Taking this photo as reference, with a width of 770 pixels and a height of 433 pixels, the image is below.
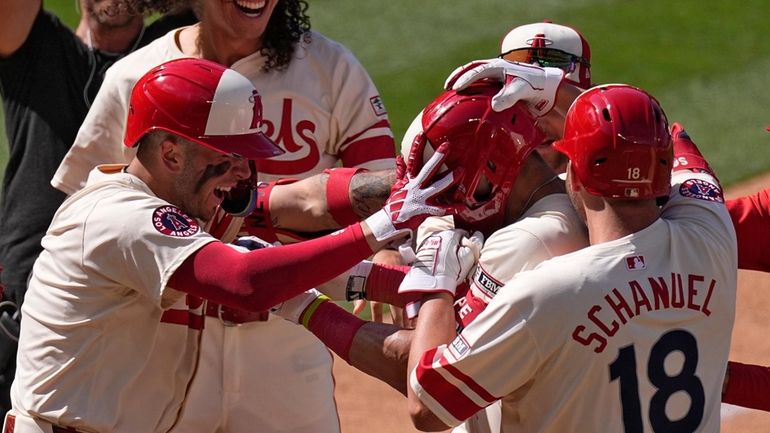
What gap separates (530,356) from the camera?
3787 millimetres

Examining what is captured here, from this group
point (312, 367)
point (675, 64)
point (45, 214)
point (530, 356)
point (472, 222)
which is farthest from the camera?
point (675, 64)

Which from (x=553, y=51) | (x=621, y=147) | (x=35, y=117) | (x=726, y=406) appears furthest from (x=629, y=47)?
(x=621, y=147)

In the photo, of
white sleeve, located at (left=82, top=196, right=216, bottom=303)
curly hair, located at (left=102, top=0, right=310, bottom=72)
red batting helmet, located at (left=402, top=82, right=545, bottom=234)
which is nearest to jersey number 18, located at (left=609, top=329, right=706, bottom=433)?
red batting helmet, located at (left=402, top=82, right=545, bottom=234)

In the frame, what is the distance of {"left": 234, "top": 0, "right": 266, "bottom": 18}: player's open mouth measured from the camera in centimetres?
544

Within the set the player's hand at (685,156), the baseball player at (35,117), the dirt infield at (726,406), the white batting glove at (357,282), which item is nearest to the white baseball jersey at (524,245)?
the player's hand at (685,156)

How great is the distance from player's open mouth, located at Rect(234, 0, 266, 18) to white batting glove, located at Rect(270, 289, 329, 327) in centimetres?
142

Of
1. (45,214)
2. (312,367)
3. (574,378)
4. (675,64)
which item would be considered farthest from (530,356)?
(675,64)

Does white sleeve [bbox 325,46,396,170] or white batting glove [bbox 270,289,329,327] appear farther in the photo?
white sleeve [bbox 325,46,396,170]

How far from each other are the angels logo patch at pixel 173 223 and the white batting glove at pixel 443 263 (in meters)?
0.68

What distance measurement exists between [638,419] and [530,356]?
37 centimetres

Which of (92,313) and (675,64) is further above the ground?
(92,313)

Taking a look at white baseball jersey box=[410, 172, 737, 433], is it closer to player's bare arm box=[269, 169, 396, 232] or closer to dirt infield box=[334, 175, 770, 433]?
player's bare arm box=[269, 169, 396, 232]

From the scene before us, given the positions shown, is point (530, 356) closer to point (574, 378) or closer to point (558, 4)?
point (574, 378)

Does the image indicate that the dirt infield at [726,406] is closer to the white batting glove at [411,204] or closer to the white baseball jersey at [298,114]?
the white baseball jersey at [298,114]
